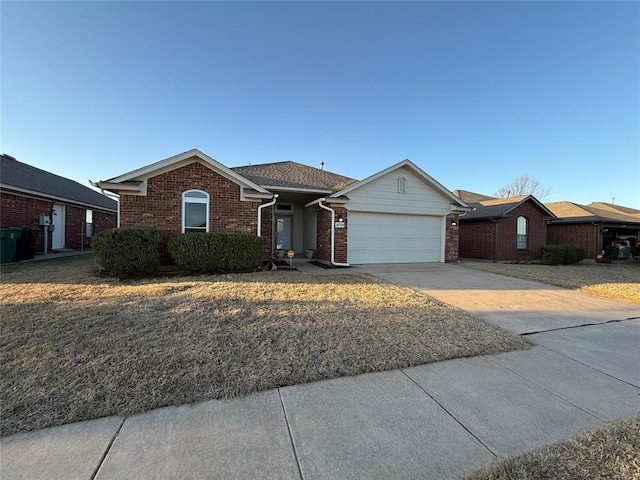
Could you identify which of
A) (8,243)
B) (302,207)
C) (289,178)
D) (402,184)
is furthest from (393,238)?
(8,243)

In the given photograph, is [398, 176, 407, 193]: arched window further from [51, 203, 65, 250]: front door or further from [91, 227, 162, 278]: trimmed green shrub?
[51, 203, 65, 250]: front door

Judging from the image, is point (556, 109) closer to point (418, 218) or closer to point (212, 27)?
point (418, 218)

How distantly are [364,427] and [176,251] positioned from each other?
26.0 ft

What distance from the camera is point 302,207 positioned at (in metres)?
14.9

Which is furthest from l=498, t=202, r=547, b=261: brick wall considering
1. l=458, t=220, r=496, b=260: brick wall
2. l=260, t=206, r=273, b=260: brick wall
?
l=260, t=206, r=273, b=260: brick wall

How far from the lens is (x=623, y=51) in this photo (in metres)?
8.95

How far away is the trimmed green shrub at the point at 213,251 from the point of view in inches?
331

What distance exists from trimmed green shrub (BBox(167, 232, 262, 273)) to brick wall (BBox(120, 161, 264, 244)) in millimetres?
1165

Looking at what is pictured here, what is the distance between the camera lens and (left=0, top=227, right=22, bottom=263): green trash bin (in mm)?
10461

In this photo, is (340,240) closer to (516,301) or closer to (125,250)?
(516,301)

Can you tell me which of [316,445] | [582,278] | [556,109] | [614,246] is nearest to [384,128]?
[556,109]

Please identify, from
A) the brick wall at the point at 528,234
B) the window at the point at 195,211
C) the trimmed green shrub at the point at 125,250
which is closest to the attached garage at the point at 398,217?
the window at the point at 195,211

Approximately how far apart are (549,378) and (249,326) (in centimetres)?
380

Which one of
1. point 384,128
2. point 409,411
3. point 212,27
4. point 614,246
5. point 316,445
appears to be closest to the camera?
point 316,445
